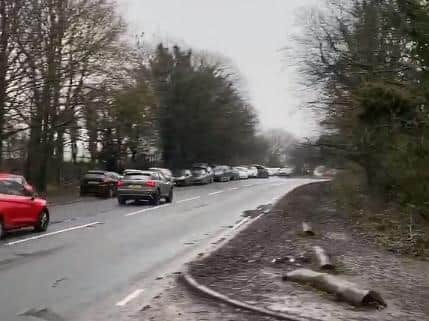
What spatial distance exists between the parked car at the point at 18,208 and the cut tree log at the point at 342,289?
8.47m

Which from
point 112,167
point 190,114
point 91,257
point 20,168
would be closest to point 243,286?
point 91,257

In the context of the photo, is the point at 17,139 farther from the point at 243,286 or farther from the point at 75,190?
the point at 243,286

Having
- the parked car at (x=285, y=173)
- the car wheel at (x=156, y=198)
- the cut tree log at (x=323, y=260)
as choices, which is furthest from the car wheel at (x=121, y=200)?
the parked car at (x=285, y=173)

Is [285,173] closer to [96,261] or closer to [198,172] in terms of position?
[198,172]

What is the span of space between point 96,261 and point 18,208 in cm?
479

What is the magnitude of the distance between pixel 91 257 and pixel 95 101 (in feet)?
80.9

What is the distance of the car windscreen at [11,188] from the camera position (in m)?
16.3

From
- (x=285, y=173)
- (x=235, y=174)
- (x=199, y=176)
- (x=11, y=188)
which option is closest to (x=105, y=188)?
(x=11, y=188)

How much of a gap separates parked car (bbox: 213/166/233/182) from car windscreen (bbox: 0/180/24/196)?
50.3 meters

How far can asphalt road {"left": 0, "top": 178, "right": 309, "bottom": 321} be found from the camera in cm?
839

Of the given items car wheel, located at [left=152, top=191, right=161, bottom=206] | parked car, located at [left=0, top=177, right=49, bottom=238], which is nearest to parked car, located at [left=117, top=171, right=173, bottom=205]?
car wheel, located at [left=152, top=191, right=161, bottom=206]

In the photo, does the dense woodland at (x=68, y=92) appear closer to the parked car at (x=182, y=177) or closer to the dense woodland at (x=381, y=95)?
the parked car at (x=182, y=177)

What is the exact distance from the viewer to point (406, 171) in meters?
9.84

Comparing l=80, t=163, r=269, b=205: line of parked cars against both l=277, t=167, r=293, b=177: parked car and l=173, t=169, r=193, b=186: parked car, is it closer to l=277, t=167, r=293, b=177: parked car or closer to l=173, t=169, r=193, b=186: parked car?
l=173, t=169, r=193, b=186: parked car
